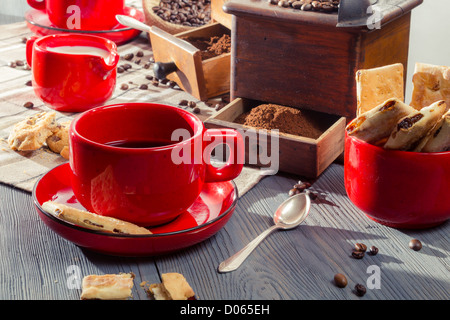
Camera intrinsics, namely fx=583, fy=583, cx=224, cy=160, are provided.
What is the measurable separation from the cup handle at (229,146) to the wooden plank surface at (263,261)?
91 millimetres

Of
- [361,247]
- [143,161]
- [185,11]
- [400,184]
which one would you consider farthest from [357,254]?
[185,11]

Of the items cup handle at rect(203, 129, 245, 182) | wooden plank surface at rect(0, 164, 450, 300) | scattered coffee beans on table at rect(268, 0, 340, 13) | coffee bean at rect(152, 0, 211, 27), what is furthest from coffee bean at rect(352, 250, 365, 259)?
coffee bean at rect(152, 0, 211, 27)

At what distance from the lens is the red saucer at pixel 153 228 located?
2.58 feet

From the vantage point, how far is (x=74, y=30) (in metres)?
1.62

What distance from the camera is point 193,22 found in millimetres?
1798

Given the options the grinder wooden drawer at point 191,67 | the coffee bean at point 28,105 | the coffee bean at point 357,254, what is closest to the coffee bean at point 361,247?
the coffee bean at point 357,254

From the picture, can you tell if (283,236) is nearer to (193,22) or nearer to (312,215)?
(312,215)

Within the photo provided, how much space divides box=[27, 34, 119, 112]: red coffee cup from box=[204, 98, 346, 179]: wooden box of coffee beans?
0.32 meters

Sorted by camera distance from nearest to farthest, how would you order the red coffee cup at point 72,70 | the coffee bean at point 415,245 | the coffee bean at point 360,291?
the coffee bean at point 360,291
the coffee bean at point 415,245
the red coffee cup at point 72,70

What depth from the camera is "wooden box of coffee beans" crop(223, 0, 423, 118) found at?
1118 millimetres

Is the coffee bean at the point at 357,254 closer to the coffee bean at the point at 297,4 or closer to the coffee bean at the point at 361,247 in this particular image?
the coffee bean at the point at 361,247

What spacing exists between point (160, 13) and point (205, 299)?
123 centimetres

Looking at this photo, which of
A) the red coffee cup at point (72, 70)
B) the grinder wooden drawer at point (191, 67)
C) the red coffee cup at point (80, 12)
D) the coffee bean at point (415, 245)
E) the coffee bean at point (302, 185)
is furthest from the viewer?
the red coffee cup at point (80, 12)
